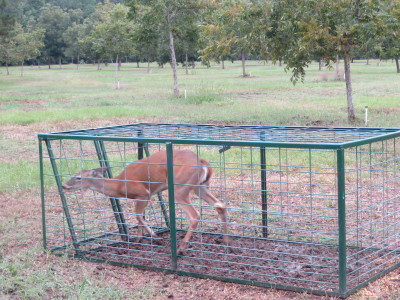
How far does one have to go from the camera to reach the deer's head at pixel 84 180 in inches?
254

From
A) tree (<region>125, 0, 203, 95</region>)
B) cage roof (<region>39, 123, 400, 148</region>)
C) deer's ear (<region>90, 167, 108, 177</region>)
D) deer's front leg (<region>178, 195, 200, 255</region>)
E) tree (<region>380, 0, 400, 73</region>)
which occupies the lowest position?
deer's front leg (<region>178, 195, 200, 255</region>)

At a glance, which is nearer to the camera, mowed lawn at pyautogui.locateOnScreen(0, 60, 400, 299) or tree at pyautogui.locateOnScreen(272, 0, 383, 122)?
mowed lawn at pyautogui.locateOnScreen(0, 60, 400, 299)

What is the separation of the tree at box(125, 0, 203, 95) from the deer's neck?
21.0m

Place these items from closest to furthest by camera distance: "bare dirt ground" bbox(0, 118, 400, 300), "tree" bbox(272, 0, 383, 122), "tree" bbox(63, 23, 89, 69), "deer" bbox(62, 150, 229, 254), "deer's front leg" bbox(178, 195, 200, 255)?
"bare dirt ground" bbox(0, 118, 400, 300) < "deer" bbox(62, 150, 229, 254) < "deer's front leg" bbox(178, 195, 200, 255) < "tree" bbox(272, 0, 383, 122) < "tree" bbox(63, 23, 89, 69)

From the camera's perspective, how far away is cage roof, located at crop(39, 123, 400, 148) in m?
5.55

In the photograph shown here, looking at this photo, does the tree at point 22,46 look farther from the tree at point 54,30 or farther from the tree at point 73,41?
the tree at point 54,30

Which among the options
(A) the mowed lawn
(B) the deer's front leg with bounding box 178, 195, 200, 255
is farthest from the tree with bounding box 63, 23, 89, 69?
(B) the deer's front leg with bounding box 178, 195, 200, 255

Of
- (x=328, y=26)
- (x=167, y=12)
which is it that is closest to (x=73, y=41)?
(x=167, y=12)

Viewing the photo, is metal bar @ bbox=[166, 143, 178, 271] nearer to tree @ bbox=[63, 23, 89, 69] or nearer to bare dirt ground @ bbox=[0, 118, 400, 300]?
bare dirt ground @ bbox=[0, 118, 400, 300]

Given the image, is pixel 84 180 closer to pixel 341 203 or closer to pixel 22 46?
pixel 341 203

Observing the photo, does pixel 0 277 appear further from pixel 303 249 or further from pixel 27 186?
pixel 27 186

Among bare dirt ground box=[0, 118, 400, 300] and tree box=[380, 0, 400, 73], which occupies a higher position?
tree box=[380, 0, 400, 73]

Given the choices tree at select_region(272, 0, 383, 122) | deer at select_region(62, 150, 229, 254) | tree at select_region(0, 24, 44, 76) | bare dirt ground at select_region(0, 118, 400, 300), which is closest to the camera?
bare dirt ground at select_region(0, 118, 400, 300)

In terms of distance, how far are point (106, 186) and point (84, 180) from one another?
0.83ft
